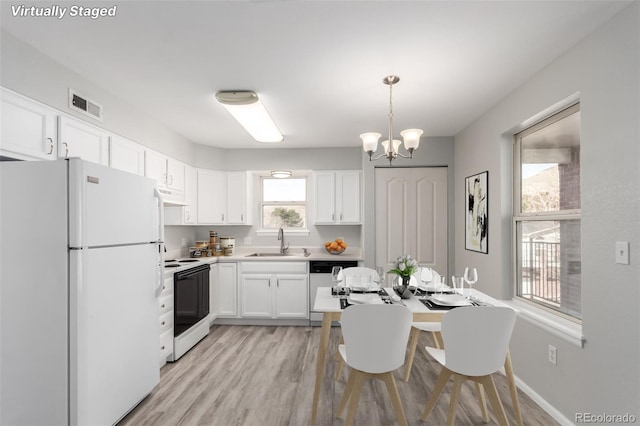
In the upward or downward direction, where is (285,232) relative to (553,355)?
upward

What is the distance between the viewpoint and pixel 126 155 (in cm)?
296

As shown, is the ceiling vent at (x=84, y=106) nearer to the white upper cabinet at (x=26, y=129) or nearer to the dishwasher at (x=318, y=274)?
the white upper cabinet at (x=26, y=129)

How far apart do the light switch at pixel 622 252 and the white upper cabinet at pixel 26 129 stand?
3492mm

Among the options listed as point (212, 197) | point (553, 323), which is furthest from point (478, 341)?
point (212, 197)

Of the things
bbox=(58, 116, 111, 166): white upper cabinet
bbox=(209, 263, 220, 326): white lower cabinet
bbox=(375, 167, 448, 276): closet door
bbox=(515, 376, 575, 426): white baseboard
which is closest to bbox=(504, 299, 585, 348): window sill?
bbox=(515, 376, 575, 426): white baseboard

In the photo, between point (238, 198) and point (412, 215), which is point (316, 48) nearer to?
point (412, 215)

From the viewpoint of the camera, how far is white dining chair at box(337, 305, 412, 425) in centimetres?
182

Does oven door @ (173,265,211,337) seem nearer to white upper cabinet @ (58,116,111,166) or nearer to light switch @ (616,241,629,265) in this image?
white upper cabinet @ (58,116,111,166)

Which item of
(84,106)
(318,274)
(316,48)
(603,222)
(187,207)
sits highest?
(316,48)

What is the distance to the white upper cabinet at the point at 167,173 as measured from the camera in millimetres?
3355

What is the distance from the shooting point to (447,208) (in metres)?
4.29

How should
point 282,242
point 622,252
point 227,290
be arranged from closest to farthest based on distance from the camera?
point 622,252 → point 227,290 → point 282,242

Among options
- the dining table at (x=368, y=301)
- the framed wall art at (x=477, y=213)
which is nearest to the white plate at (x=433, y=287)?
the dining table at (x=368, y=301)

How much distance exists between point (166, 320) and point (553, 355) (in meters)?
3.20
